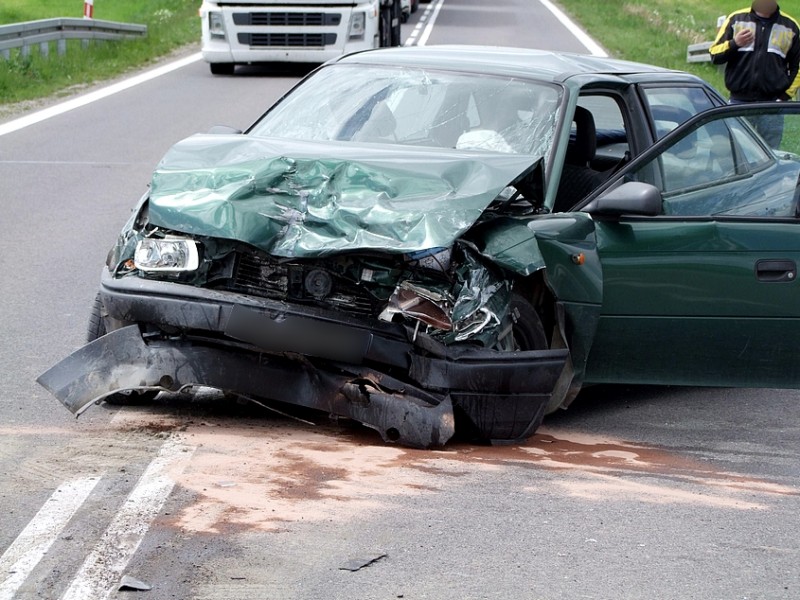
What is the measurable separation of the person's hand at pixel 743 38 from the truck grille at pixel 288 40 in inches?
431

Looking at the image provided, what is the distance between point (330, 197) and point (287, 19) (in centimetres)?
1611

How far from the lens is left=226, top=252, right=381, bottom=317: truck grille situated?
5496mm

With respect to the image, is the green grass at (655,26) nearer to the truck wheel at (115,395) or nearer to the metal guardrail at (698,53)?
the metal guardrail at (698,53)

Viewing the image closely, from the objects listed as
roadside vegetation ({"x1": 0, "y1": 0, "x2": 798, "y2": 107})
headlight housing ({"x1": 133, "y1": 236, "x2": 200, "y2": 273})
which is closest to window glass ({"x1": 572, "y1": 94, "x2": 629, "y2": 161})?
headlight housing ({"x1": 133, "y1": 236, "x2": 200, "y2": 273})

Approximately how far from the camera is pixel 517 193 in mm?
5801

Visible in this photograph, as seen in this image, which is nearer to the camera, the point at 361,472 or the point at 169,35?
the point at 361,472

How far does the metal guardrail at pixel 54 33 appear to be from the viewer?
65.7ft

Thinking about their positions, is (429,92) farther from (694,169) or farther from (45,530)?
(45,530)

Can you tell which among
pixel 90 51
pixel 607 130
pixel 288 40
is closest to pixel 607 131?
pixel 607 130

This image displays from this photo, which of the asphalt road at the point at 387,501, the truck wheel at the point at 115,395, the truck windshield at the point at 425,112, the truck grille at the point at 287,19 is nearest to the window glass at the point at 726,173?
the truck windshield at the point at 425,112

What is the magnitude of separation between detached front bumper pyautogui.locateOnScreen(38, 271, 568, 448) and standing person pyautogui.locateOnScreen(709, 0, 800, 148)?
21.0ft

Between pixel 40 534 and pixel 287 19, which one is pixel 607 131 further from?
pixel 287 19

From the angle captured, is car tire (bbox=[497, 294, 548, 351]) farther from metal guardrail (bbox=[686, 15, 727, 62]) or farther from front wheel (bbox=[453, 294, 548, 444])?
metal guardrail (bbox=[686, 15, 727, 62])

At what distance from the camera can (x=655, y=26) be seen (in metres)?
33.4
